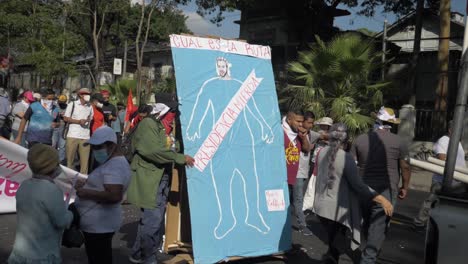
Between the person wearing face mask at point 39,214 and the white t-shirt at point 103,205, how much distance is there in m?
0.56

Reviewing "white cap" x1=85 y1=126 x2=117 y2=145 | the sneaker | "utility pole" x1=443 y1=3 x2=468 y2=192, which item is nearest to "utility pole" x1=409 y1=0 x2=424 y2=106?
the sneaker

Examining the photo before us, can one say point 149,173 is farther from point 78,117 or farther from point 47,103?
point 47,103

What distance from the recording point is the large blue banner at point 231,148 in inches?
199

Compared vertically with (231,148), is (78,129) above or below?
below

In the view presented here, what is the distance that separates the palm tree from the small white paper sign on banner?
7.24 m

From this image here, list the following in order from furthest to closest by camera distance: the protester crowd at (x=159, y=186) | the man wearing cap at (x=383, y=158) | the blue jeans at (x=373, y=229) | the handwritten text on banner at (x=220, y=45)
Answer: the man wearing cap at (x=383, y=158), the blue jeans at (x=373, y=229), the handwritten text on banner at (x=220, y=45), the protester crowd at (x=159, y=186)

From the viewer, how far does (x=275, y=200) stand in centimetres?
561

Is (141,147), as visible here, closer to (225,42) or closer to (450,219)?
(225,42)

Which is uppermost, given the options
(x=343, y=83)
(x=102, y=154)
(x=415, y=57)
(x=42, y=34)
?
(x=42, y=34)

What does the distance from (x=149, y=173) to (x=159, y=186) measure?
0.86ft

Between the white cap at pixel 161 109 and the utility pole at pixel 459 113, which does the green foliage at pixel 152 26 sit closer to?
the white cap at pixel 161 109

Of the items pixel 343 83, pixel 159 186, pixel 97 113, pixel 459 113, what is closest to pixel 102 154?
pixel 159 186

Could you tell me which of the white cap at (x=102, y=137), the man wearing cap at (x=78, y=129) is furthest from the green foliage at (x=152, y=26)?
the white cap at (x=102, y=137)

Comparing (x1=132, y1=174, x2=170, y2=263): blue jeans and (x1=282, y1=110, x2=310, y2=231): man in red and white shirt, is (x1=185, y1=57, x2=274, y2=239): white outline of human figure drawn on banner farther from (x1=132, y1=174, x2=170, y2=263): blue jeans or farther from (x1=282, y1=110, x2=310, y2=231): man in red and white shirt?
(x1=282, y1=110, x2=310, y2=231): man in red and white shirt
